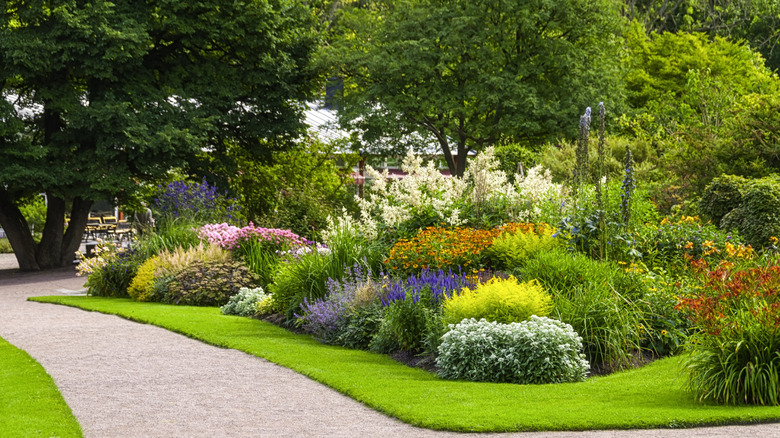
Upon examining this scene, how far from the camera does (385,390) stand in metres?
7.53

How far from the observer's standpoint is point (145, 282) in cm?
1537

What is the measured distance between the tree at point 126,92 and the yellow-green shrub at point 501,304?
1400 cm

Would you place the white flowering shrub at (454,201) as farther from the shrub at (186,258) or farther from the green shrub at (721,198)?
the shrub at (186,258)

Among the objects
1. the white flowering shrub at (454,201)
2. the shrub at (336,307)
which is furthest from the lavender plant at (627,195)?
the shrub at (336,307)

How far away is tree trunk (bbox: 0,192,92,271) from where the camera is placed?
913 inches

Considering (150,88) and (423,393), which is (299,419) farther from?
(150,88)

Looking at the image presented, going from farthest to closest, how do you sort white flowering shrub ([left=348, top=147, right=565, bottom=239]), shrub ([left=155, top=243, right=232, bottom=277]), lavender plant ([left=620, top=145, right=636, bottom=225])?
shrub ([left=155, top=243, right=232, bottom=277]) < white flowering shrub ([left=348, top=147, right=565, bottom=239]) < lavender plant ([left=620, top=145, right=636, bottom=225])

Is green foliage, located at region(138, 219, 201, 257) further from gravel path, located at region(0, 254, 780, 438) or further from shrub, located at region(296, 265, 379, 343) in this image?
shrub, located at region(296, 265, 379, 343)

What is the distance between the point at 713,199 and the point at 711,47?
1820 centimetres

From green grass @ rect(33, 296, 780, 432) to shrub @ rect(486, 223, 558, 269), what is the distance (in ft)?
7.45

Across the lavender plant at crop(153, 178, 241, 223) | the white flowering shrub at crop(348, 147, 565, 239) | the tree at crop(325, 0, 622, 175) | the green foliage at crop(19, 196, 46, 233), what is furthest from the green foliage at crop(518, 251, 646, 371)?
the green foliage at crop(19, 196, 46, 233)

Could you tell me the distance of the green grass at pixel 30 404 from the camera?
20.9 feet

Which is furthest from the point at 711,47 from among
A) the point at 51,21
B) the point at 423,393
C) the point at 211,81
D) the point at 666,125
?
the point at 423,393

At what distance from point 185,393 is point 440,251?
450cm
